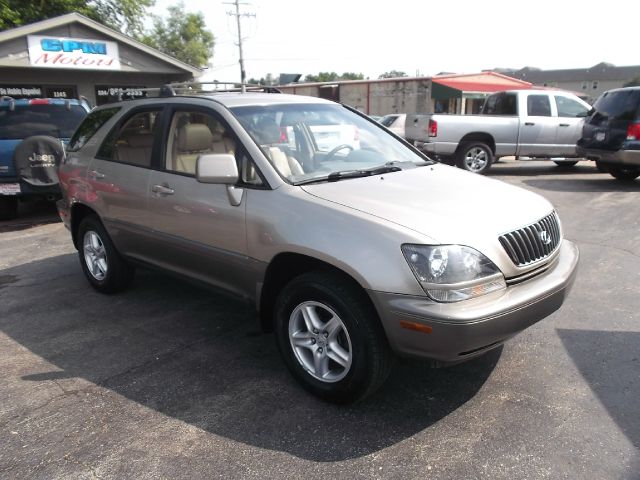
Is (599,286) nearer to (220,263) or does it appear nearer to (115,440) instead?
(220,263)

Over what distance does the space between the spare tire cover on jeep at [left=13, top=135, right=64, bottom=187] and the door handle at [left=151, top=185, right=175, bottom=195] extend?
4.23 meters

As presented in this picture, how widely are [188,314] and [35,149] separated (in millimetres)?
4611

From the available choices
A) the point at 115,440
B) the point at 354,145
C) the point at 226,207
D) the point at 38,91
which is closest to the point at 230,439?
the point at 115,440

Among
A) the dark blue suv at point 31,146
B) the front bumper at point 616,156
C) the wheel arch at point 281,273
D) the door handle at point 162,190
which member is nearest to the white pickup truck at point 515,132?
the front bumper at point 616,156

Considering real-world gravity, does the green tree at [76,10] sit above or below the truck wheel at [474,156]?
above

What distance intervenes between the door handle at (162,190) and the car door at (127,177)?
0.14m

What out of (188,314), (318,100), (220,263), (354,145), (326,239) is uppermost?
(318,100)

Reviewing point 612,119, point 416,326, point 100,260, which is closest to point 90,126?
point 100,260

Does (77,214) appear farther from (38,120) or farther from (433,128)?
(433,128)

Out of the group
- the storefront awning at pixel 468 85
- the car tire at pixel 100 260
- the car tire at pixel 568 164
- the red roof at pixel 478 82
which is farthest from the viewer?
the red roof at pixel 478 82

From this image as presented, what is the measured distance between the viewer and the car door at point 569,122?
12.3 metres

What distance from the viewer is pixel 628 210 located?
8.10 metres

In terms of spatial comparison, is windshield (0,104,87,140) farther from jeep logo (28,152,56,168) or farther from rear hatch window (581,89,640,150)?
rear hatch window (581,89,640,150)

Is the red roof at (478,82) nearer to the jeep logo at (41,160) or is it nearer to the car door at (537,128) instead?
the car door at (537,128)
